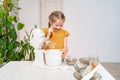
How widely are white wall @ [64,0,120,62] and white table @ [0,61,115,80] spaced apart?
11.4ft

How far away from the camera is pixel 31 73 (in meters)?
1.29

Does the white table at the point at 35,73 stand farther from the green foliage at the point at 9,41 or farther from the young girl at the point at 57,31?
the green foliage at the point at 9,41

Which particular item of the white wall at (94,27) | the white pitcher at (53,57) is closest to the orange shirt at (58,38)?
the white pitcher at (53,57)

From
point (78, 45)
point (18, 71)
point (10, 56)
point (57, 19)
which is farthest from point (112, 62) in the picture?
point (18, 71)

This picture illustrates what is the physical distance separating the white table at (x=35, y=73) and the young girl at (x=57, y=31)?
0.23 m

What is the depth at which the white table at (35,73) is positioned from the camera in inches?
46.5

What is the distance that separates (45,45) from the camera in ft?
4.88

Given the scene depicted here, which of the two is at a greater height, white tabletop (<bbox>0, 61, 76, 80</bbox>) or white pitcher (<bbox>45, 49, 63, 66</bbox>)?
white pitcher (<bbox>45, 49, 63, 66</bbox>)

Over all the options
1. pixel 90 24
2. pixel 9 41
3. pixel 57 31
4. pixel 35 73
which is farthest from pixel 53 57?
pixel 90 24

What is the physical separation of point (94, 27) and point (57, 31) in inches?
120

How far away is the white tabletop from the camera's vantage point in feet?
3.94

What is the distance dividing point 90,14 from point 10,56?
2860 mm

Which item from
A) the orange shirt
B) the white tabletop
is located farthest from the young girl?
the white tabletop

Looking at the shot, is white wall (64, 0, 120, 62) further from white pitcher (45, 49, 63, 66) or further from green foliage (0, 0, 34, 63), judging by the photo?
white pitcher (45, 49, 63, 66)
